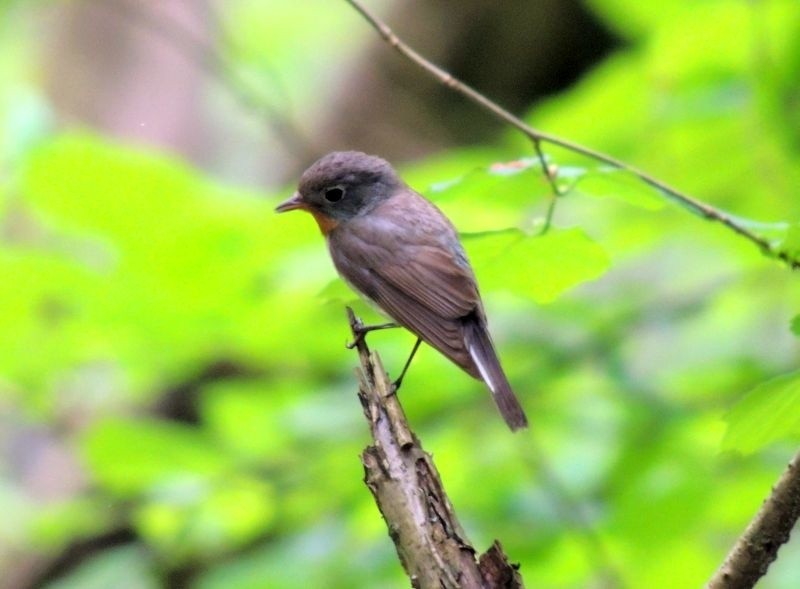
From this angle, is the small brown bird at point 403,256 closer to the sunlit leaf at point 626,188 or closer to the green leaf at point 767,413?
the sunlit leaf at point 626,188

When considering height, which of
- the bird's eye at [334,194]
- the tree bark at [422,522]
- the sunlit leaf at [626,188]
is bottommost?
the tree bark at [422,522]

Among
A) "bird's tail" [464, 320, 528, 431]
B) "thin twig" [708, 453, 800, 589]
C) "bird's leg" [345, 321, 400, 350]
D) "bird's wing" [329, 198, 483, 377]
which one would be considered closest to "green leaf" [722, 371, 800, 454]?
"thin twig" [708, 453, 800, 589]

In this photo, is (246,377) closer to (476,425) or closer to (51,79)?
(476,425)

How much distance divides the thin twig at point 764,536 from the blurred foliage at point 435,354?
155 centimetres

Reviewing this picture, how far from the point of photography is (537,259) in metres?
2.62

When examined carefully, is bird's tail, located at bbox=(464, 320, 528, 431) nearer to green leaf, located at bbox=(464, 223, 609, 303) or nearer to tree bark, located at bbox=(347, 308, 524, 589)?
green leaf, located at bbox=(464, 223, 609, 303)

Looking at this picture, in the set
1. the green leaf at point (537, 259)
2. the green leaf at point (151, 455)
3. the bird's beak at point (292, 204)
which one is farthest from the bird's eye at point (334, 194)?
the green leaf at point (537, 259)

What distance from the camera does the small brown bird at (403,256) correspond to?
10.9 ft

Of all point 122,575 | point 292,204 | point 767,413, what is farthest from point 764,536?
point 122,575

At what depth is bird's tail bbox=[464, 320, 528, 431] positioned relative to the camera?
9.87 feet

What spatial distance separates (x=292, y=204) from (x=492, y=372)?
1048mm

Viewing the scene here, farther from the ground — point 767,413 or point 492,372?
point 492,372

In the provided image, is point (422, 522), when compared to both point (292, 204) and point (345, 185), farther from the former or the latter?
point (345, 185)

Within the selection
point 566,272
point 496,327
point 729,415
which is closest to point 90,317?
point 496,327
